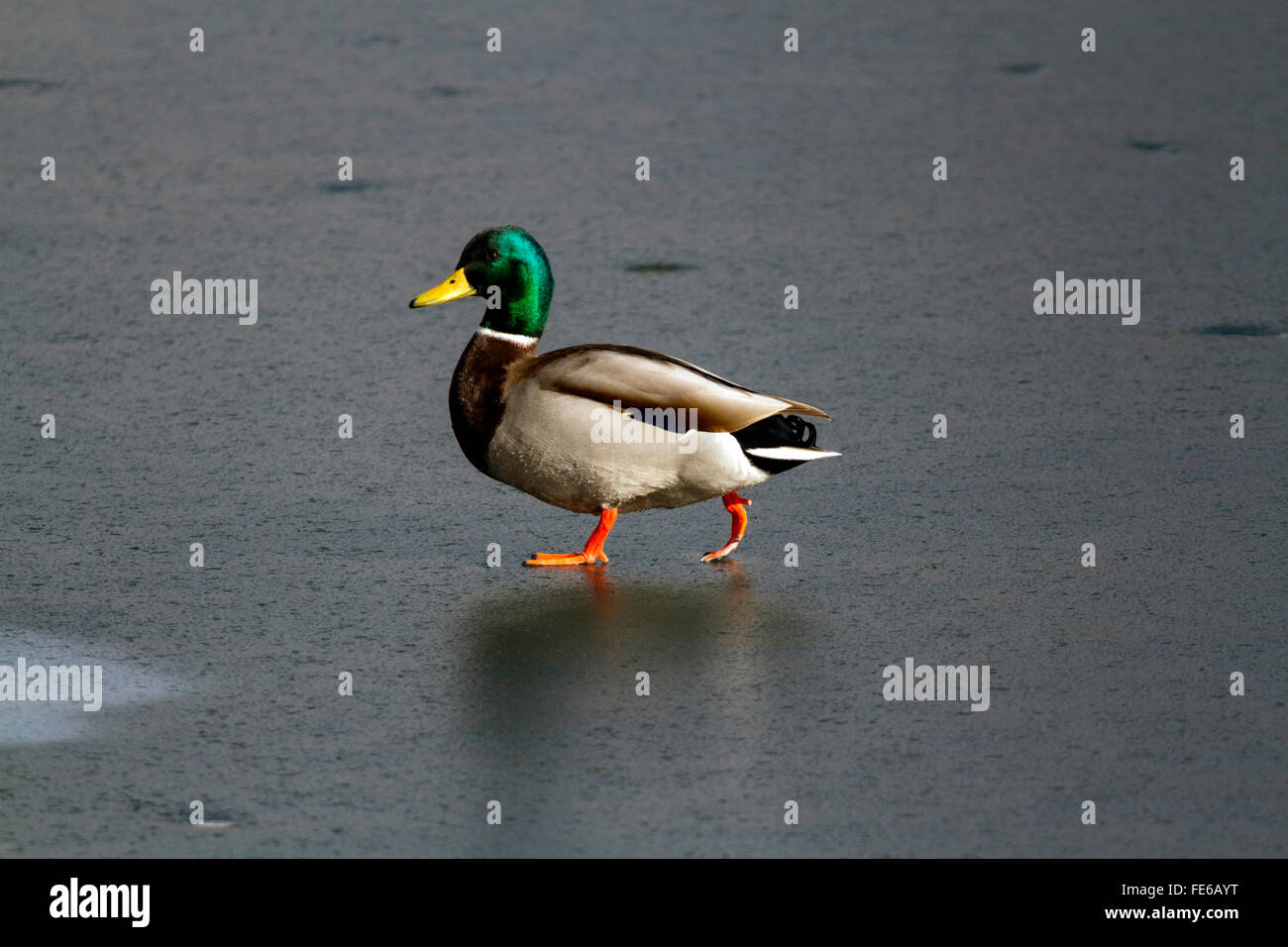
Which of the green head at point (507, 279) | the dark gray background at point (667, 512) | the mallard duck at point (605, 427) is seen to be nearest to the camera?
the dark gray background at point (667, 512)

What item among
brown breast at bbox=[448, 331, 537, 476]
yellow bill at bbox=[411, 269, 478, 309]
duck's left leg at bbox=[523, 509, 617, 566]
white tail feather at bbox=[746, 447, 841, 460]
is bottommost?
duck's left leg at bbox=[523, 509, 617, 566]

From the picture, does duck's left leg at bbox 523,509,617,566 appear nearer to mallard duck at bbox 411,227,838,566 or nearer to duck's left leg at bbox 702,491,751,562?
mallard duck at bbox 411,227,838,566

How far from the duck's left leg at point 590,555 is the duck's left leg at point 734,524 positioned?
28cm

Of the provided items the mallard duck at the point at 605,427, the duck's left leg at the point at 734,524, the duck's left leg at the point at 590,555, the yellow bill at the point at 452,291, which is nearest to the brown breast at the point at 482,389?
the mallard duck at the point at 605,427

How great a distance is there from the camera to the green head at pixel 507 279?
5789 mm

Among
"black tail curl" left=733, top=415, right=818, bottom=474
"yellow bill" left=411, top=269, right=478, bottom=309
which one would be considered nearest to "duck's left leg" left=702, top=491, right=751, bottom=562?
"black tail curl" left=733, top=415, right=818, bottom=474

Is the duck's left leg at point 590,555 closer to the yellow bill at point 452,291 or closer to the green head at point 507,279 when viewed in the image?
the green head at point 507,279

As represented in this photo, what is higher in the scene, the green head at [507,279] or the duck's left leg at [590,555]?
the green head at [507,279]

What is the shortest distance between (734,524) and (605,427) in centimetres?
47

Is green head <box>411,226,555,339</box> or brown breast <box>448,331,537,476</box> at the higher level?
green head <box>411,226,555,339</box>

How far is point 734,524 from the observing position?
5.69m

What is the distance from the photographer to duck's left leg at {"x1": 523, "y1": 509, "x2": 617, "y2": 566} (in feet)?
18.4

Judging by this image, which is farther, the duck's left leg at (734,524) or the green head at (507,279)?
the green head at (507,279)

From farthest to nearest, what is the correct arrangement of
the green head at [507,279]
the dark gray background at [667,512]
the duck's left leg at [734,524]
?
Result: the green head at [507,279] → the duck's left leg at [734,524] → the dark gray background at [667,512]
